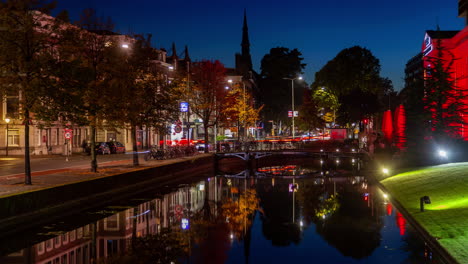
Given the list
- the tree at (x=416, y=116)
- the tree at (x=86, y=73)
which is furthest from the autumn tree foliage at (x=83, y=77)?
the tree at (x=416, y=116)

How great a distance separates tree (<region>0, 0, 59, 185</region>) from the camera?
70.5 ft

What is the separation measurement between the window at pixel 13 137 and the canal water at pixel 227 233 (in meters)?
31.7

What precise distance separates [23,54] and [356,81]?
228 ft

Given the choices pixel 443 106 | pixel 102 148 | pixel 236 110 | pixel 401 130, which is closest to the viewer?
pixel 443 106

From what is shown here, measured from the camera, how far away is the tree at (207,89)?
60812 millimetres

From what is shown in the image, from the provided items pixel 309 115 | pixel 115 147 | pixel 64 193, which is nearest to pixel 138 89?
pixel 64 193

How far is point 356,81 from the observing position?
8419 cm

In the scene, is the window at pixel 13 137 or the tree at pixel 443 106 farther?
the window at pixel 13 137

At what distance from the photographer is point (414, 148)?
38281 mm

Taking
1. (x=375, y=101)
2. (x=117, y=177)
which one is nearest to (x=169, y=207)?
(x=117, y=177)

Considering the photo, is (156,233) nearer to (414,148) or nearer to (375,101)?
(414,148)

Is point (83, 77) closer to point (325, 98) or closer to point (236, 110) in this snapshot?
point (236, 110)

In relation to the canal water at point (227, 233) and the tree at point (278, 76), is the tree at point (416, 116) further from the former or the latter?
the tree at point (278, 76)

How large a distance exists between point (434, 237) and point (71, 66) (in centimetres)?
1785
